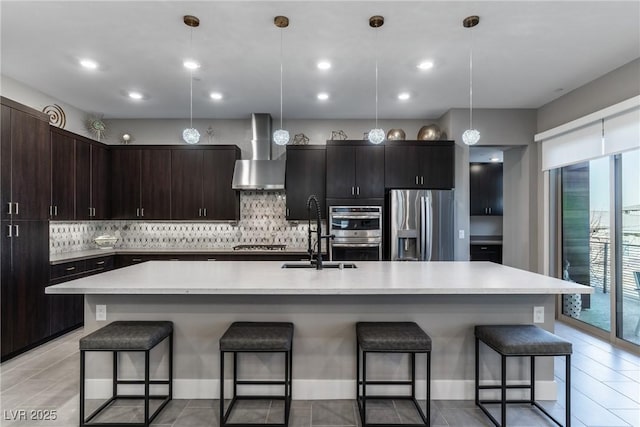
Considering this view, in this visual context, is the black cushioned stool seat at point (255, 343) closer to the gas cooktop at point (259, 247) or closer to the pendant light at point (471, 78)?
the pendant light at point (471, 78)

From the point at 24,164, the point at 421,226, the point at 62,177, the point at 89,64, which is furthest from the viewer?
the point at 421,226

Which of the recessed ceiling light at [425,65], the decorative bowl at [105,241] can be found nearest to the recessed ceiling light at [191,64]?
the recessed ceiling light at [425,65]

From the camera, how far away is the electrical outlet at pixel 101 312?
2.51 m

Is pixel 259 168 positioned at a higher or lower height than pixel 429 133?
lower

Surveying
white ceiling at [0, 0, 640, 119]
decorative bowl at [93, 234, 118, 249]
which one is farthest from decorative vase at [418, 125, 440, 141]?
decorative bowl at [93, 234, 118, 249]

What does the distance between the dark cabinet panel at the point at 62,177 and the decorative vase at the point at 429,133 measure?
15.4 feet

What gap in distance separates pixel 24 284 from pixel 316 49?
3627mm

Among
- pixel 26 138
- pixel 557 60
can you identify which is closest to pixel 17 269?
pixel 26 138

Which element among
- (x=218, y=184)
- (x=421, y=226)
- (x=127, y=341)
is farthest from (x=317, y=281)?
(x=218, y=184)

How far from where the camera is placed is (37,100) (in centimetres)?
430

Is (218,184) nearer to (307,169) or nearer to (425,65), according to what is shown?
(307,169)

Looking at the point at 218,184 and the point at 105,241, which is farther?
the point at 218,184

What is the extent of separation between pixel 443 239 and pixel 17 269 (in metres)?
4.81

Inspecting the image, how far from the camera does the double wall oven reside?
4848 millimetres
